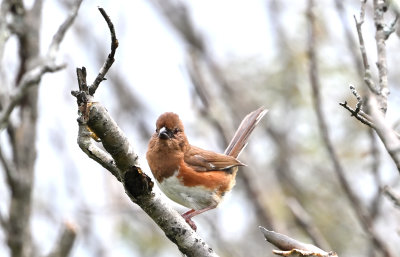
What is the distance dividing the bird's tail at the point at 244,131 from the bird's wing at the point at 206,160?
10.6 inches

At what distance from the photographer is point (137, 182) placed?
8.55 ft

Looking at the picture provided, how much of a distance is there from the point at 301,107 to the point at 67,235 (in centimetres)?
515

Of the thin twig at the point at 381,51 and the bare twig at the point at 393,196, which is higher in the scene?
the thin twig at the point at 381,51

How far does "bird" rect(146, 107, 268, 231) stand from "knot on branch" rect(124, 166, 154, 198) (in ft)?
5.83

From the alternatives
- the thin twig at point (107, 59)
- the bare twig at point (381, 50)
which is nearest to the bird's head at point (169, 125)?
the bare twig at point (381, 50)

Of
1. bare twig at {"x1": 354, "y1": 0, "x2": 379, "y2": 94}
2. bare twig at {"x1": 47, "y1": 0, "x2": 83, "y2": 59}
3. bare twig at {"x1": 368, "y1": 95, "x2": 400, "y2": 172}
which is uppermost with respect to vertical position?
bare twig at {"x1": 47, "y1": 0, "x2": 83, "y2": 59}

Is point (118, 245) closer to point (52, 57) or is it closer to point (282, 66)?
point (282, 66)

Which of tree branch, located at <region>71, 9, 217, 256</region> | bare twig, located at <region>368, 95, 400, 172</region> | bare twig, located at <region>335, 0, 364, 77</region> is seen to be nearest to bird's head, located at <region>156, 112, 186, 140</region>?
bare twig, located at <region>335, 0, 364, 77</region>

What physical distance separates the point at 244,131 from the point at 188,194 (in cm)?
84

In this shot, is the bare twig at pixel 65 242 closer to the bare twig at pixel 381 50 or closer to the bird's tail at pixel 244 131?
the bird's tail at pixel 244 131

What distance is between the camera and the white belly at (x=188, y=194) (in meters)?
4.58

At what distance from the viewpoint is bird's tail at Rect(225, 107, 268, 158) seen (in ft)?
17.4

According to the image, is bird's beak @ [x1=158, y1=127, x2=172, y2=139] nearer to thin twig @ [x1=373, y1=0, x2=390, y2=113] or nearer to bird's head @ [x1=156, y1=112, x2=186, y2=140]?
bird's head @ [x1=156, y1=112, x2=186, y2=140]

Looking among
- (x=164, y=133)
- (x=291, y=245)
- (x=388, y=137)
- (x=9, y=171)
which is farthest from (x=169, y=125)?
(x=388, y=137)
